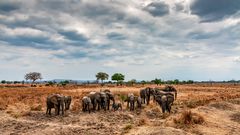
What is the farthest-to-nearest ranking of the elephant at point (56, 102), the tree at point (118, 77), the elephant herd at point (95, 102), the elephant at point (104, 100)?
the tree at point (118, 77), the elephant at point (104, 100), the elephant herd at point (95, 102), the elephant at point (56, 102)

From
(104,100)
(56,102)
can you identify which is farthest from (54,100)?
(104,100)

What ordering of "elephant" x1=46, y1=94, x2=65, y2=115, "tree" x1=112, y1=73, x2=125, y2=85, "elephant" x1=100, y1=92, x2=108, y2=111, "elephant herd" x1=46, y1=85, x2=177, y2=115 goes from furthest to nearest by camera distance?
"tree" x1=112, y1=73, x2=125, y2=85 < "elephant" x1=100, y1=92, x2=108, y2=111 < "elephant herd" x1=46, y1=85, x2=177, y2=115 < "elephant" x1=46, y1=94, x2=65, y2=115

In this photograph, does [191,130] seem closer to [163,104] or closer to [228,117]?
[163,104]

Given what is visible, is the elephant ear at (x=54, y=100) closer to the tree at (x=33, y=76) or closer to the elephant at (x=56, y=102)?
the elephant at (x=56, y=102)

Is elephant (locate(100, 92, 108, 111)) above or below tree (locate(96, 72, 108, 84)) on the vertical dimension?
below

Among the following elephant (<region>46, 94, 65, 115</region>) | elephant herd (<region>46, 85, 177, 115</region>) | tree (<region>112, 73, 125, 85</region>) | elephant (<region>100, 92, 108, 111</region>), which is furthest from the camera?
tree (<region>112, 73, 125, 85</region>)

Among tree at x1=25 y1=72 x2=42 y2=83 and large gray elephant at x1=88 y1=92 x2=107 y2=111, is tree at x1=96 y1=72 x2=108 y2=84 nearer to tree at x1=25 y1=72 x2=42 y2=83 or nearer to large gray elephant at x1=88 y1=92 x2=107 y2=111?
tree at x1=25 y1=72 x2=42 y2=83

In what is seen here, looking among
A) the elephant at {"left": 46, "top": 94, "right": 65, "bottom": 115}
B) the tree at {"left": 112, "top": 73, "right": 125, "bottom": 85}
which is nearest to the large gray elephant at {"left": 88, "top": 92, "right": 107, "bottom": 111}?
the elephant at {"left": 46, "top": 94, "right": 65, "bottom": 115}

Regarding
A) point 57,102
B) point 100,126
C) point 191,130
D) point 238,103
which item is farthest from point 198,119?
point 238,103

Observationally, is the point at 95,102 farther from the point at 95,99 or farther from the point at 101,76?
the point at 101,76

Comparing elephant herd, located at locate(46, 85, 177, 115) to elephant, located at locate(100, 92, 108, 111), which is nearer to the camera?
elephant herd, located at locate(46, 85, 177, 115)

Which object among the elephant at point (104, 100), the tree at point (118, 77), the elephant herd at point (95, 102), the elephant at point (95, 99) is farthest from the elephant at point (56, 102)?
the tree at point (118, 77)

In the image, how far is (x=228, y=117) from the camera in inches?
1112

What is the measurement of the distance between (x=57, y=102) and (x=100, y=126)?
23.7 feet
